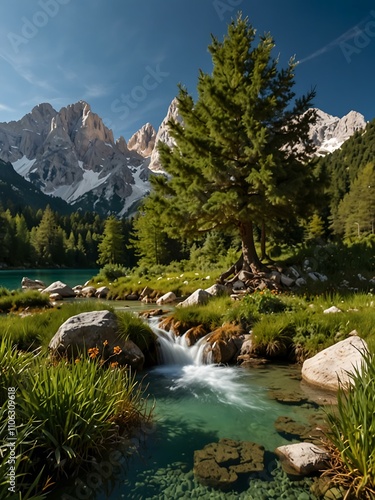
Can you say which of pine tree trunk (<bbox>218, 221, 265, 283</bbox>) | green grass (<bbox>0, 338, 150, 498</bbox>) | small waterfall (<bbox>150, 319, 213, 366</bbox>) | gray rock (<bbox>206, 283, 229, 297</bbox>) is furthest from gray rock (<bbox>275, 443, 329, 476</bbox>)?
pine tree trunk (<bbox>218, 221, 265, 283</bbox>)

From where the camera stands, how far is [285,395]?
6.36m

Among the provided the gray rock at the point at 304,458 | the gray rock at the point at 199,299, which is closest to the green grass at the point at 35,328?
the gray rock at the point at 199,299

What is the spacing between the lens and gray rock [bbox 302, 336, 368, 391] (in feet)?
21.1

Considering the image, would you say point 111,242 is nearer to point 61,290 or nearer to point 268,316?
point 61,290

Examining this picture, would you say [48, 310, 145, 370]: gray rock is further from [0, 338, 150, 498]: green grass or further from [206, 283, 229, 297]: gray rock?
[206, 283, 229, 297]: gray rock

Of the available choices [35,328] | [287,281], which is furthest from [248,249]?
[35,328]

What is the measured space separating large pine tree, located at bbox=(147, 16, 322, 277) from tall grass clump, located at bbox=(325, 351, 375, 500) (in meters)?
11.7

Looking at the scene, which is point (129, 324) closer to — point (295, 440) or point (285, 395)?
point (285, 395)

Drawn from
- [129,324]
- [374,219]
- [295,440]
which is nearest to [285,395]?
[295,440]

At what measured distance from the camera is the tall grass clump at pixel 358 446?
3.20m

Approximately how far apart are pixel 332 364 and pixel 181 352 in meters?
4.20

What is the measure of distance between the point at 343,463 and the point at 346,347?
364 cm

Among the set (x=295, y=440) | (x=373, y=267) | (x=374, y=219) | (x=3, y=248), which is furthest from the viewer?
(x=3, y=248)

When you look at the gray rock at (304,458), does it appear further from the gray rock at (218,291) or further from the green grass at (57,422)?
the gray rock at (218,291)
